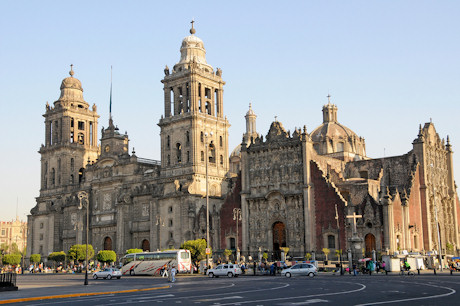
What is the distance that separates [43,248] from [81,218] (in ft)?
40.2

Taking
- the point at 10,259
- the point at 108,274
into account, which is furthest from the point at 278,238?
the point at 10,259

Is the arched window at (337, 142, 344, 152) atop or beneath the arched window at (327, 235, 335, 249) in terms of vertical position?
atop

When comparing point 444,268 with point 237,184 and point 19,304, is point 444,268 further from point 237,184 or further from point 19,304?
point 19,304

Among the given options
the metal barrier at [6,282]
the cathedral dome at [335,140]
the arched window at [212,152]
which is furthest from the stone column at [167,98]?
the metal barrier at [6,282]

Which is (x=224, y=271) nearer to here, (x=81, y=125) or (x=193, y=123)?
(x=193, y=123)

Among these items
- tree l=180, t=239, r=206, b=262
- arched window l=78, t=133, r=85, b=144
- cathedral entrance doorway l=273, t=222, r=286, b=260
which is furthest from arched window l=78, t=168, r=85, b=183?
cathedral entrance doorway l=273, t=222, r=286, b=260

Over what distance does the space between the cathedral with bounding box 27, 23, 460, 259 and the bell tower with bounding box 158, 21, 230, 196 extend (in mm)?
165

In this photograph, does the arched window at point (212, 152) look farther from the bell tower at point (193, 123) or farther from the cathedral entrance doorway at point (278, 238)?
the cathedral entrance doorway at point (278, 238)

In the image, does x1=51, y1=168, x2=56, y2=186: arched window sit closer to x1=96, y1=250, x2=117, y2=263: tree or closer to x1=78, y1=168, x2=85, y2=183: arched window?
x1=78, y1=168, x2=85, y2=183: arched window

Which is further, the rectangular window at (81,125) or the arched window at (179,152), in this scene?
the rectangular window at (81,125)

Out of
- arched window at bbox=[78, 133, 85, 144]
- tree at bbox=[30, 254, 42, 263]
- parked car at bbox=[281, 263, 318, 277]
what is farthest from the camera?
arched window at bbox=[78, 133, 85, 144]

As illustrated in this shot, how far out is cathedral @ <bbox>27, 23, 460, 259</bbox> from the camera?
74688mm

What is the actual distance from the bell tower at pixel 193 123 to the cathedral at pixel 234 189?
0.54ft

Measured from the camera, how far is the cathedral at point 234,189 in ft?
245
